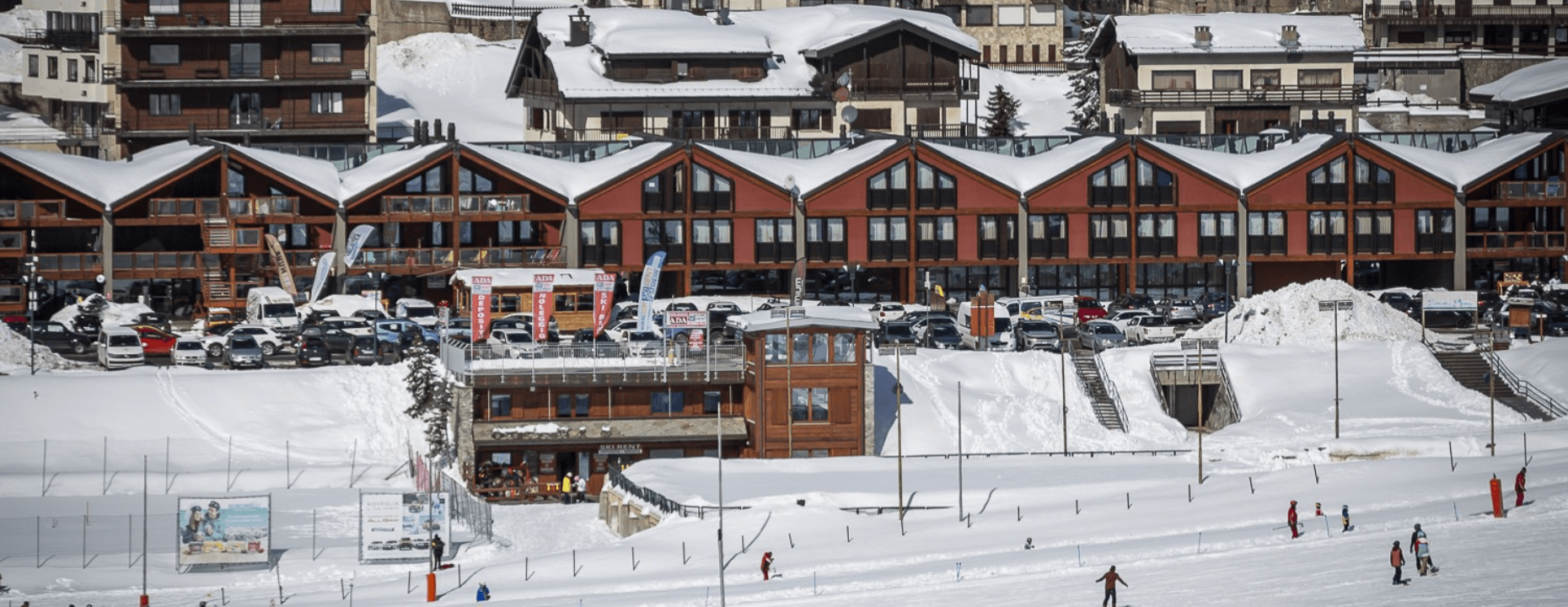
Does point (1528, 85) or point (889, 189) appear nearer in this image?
point (889, 189)

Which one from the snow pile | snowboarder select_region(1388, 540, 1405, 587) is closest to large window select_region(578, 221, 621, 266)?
the snow pile

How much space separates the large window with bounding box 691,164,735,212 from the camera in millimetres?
100500

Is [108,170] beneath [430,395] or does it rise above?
above

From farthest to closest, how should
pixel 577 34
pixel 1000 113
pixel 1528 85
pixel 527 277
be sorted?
1. pixel 1000 113
2. pixel 1528 85
3. pixel 577 34
4. pixel 527 277

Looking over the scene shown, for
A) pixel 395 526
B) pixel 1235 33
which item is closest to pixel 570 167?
pixel 1235 33

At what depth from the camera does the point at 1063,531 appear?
214ft

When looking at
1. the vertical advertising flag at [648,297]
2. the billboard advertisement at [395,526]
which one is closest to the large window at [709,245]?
the vertical advertising flag at [648,297]

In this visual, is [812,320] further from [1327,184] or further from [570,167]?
[1327,184]

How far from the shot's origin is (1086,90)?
127 m

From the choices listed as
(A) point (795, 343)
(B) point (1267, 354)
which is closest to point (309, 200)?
(A) point (795, 343)

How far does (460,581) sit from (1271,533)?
1844cm

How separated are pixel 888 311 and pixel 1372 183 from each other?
875 inches

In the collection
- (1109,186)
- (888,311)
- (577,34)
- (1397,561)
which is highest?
(577,34)

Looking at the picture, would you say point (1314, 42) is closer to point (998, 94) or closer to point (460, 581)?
point (998, 94)
